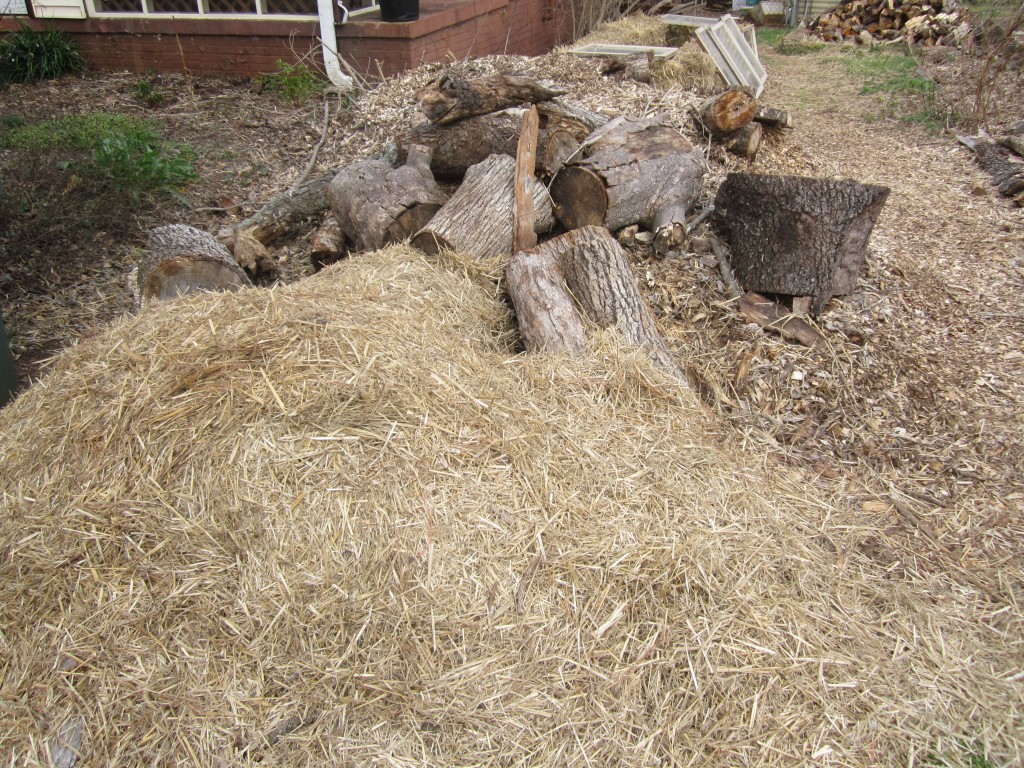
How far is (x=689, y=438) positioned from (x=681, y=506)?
19.1 inches

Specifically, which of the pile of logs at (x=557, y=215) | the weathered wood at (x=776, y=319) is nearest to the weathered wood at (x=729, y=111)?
the pile of logs at (x=557, y=215)

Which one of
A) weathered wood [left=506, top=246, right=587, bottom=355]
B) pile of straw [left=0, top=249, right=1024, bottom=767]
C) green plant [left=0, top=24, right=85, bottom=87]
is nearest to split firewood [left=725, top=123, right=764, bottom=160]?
weathered wood [left=506, top=246, right=587, bottom=355]

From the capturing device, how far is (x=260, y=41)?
8.41 metres

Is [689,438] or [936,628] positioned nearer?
[936,628]

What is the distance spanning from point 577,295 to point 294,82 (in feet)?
18.6

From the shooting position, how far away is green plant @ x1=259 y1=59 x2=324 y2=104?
797cm

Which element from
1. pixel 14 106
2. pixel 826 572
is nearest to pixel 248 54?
pixel 14 106

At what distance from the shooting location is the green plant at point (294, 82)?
797 cm

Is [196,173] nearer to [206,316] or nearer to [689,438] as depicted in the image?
[206,316]

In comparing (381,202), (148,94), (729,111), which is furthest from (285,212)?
(148,94)

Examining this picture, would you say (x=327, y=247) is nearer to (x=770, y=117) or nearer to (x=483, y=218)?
(x=483, y=218)

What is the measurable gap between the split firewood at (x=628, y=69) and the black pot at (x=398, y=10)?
2353 millimetres

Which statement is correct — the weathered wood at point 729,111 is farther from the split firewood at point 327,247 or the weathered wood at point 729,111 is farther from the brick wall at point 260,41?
the brick wall at point 260,41

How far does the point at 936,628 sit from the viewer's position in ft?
8.65
